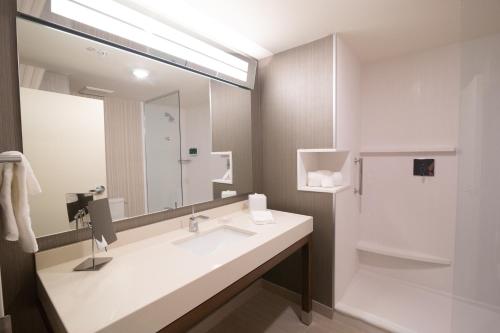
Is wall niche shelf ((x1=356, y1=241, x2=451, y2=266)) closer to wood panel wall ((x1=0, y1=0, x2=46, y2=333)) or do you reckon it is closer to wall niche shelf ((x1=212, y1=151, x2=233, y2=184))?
wall niche shelf ((x1=212, y1=151, x2=233, y2=184))

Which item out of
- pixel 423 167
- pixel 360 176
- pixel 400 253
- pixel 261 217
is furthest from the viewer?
pixel 360 176

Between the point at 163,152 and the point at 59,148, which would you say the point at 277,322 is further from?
the point at 59,148

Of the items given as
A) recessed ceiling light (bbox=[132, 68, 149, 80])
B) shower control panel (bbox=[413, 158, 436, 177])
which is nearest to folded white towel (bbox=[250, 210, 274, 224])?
recessed ceiling light (bbox=[132, 68, 149, 80])

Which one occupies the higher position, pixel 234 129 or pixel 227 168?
pixel 234 129

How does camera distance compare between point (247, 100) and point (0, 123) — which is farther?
point (247, 100)

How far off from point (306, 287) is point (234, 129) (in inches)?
55.0

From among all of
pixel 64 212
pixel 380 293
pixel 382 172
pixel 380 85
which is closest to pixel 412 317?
pixel 380 293

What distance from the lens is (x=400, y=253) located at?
220 cm

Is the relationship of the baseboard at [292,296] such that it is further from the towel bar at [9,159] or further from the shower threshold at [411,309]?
the towel bar at [9,159]

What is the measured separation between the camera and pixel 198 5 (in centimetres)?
138

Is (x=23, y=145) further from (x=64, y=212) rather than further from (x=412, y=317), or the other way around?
(x=412, y=317)

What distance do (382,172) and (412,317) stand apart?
122 centimetres

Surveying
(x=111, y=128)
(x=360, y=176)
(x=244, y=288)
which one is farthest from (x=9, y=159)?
(x=360, y=176)

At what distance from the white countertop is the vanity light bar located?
116 cm
